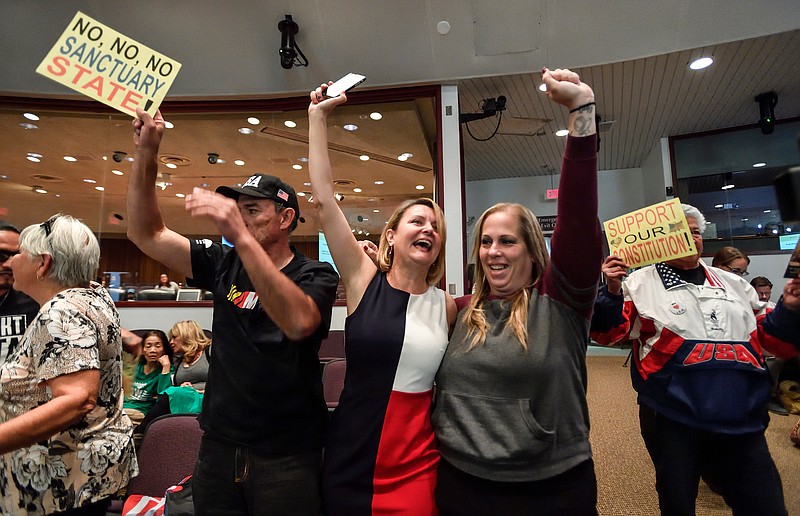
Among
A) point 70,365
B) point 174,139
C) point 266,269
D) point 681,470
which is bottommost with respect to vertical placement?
point 681,470

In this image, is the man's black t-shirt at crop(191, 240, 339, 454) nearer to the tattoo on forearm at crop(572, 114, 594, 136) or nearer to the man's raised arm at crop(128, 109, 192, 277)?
the man's raised arm at crop(128, 109, 192, 277)

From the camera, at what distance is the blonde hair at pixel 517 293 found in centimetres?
105

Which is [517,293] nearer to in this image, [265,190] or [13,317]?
[265,190]

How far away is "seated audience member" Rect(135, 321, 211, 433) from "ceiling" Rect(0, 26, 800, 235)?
5.00 ft

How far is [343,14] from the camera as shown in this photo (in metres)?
3.69

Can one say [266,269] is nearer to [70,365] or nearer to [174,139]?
[70,365]

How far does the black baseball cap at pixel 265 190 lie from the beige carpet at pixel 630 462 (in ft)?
7.73

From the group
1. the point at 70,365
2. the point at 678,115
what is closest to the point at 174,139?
the point at 70,365

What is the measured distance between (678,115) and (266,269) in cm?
678

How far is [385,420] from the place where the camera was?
1.05m

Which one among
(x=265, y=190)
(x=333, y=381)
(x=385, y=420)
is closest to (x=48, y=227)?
(x=265, y=190)

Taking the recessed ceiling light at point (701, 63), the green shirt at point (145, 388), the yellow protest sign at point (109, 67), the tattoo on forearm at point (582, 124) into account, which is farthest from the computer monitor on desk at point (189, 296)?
the recessed ceiling light at point (701, 63)

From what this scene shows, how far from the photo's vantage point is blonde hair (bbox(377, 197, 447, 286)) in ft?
4.23

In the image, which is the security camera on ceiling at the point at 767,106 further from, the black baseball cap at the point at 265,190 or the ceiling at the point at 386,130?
the black baseball cap at the point at 265,190
